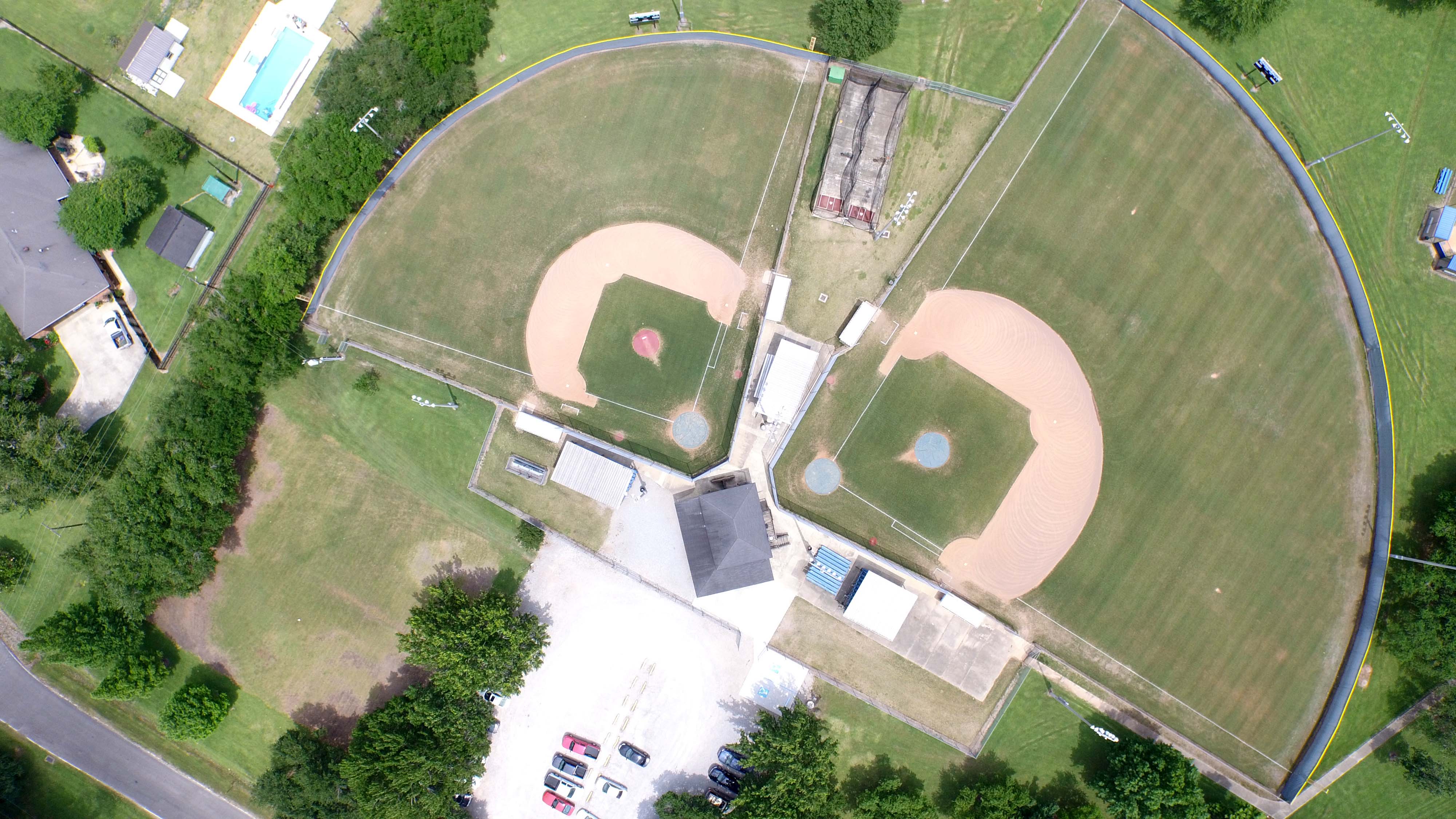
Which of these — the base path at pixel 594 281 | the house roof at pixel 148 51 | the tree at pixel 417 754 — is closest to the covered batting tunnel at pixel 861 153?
the base path at pixel 594 281

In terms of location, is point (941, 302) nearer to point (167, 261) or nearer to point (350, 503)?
point (350, 503)

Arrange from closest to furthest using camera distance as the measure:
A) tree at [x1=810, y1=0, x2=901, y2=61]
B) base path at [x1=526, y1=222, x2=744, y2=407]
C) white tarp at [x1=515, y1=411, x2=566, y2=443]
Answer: tree at [x1=810, y1=0, x2=901, y2=61], white tarp at [x1=515, y1=411, x2=566, y2=443], base path at [x1=526, y1=222, x2=744, y2=407]

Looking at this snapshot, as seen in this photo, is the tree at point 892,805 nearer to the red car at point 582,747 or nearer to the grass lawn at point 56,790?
the red car at point 582,747

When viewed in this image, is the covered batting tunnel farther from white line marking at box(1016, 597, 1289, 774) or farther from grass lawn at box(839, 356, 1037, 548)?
white line marking at box(1016, 597, 1289, 774)

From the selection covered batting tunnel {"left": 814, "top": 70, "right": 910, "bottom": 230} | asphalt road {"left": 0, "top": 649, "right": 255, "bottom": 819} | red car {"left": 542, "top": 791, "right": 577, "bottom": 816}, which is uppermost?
covered batting tunnel {"left": 814, "top": 70, "right": 910, "bottom": 230}

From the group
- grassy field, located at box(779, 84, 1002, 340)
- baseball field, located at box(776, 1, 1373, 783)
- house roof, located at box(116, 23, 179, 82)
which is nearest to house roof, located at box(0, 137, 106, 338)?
house roof, located at box(116, 23, 179, 82)

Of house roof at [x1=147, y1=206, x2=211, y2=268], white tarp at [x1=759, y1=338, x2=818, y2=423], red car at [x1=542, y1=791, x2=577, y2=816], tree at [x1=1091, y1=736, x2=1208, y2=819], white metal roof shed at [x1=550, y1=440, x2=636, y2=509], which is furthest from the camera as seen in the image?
red car at [x1=542, y1=791, x2=577, y2=816]

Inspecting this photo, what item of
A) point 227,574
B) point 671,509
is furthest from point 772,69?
point 227,574
